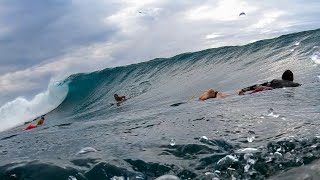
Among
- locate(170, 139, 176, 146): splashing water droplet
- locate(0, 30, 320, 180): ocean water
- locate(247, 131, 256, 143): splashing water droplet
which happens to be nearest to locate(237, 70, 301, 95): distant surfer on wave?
locate(0, 30, 320, 180): ocean water

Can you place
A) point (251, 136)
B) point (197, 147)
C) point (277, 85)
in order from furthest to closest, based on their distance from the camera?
1. point (277, 85)
2. point (251, 136)
3. point (197, 147)

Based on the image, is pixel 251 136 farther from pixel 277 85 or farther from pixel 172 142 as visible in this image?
pixel 277 85

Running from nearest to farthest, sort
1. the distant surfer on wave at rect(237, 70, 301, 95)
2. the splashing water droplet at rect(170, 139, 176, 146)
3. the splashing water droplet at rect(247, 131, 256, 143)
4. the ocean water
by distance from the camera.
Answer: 1. the ocean water
2. the splashing water droplet at rect(247, 131, 256, 143)
3. the splashing water droplet at rect(170, 139, 176, 146)
4. the distant surfer on wave at rect(237, 70, 301, 95)

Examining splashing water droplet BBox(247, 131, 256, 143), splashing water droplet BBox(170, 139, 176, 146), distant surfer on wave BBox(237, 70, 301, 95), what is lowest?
splashing water droplet BBox(247, 131, 256, 143)

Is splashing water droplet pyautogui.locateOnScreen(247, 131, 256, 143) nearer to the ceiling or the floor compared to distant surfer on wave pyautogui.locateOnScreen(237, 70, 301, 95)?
nearer to the floor

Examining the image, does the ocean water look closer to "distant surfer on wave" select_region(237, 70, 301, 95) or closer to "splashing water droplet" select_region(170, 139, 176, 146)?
"splashing water droplet" select_region(170, 139, 176, 146)

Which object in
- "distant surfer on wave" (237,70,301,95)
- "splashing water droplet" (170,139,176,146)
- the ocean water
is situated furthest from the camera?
"distant surfer on wave" (237,70,301,95)

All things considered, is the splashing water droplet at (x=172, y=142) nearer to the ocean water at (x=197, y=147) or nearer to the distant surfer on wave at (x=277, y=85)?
the ocean water at (x=197, y=147)

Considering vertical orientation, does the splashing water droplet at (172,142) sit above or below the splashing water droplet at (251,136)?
above

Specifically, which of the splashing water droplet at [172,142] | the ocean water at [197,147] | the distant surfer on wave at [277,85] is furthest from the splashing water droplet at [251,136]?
the distant surfer on wave at [277,85]

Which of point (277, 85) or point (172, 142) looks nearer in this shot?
point (172, 142)

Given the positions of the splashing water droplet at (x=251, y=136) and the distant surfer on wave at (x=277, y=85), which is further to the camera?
the distant surfer on wave at (x=277, y=85)

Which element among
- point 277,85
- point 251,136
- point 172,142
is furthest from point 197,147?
point 277,85

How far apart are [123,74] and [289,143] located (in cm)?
2440
